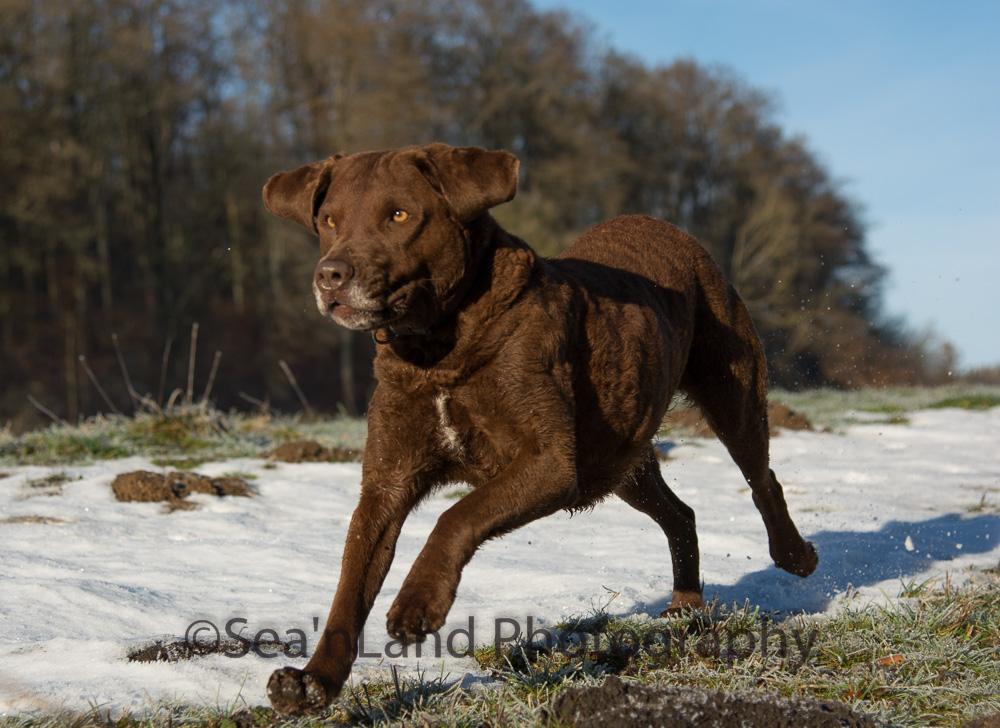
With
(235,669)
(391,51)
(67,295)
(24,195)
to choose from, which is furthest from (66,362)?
(235,669)

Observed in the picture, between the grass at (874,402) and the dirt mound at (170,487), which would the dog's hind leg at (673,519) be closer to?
the dirt mound at (170,487)

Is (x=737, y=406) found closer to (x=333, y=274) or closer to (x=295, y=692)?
(x=333, y=274)

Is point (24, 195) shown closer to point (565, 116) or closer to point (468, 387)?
point (565, 116)

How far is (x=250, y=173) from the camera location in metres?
24.9

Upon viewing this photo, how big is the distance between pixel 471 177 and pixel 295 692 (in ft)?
5.59

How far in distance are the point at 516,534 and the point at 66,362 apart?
2019 centimetres

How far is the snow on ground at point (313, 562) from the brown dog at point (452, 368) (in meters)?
0.60

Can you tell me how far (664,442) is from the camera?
889 cm

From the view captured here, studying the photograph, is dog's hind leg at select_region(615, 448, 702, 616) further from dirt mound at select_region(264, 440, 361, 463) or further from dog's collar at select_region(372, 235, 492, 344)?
dirt mound at select_region(264, 440, 361, 463)

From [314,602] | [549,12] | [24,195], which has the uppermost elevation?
[549,12]

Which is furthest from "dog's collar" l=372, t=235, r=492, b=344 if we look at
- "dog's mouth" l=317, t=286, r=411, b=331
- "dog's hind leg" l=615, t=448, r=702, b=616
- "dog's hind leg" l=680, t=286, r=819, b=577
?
"dog's hind leg" l=680, t=286, r=819, b=577

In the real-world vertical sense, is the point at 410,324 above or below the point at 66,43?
below

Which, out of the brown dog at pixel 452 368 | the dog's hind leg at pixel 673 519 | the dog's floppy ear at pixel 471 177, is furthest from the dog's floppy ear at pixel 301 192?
the dog's hind leg at pixel 673 519

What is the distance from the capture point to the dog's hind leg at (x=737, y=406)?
466cm
